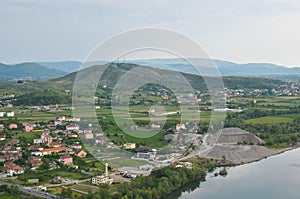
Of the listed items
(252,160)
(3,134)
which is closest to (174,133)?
(252,160)

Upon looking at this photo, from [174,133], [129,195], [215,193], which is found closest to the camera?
[129,195]

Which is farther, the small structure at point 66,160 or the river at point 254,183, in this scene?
the small structure at point 66,160

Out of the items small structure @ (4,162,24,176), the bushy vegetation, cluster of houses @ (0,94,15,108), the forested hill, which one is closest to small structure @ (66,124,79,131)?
Result: the forested hill

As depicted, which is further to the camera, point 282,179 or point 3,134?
point 3,134

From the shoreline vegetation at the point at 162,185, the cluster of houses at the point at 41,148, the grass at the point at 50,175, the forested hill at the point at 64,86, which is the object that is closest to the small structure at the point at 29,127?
the cluster of houses at the point at 41,148

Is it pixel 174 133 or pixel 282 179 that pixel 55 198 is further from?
pixel 174 133

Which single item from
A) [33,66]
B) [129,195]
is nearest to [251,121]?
[129,195]

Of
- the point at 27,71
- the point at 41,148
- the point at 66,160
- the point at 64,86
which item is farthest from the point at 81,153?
the point at 27,71

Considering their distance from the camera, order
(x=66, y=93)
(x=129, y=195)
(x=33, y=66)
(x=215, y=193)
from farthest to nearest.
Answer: (x=33, y=66)
(x=66, y=93)
(x=215, y=193)
(x=129, y=195)

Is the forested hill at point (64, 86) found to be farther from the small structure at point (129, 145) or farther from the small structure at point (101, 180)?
the small structure at point (101, 180)
